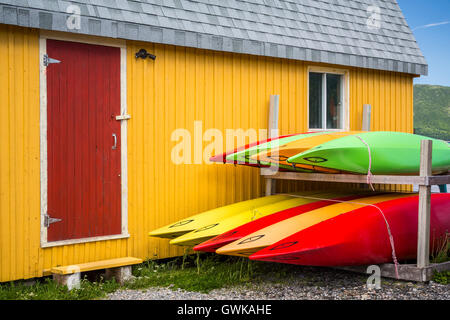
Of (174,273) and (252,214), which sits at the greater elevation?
(252,214)

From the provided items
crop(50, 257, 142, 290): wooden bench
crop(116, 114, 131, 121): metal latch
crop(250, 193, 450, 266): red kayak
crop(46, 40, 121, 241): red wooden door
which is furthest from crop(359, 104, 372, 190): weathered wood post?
crop(50, 257, 142, 290): wooden bench

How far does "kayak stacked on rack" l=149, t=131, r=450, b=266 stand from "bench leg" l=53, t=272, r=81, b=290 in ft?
3.89

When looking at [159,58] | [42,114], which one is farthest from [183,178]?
[42,114]

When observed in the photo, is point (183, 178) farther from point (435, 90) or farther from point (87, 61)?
point (435, 90)

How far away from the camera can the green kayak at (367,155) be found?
21.1 feet

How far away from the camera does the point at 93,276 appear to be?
6711 mm

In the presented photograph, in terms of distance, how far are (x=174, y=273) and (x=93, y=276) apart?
3.35 feet

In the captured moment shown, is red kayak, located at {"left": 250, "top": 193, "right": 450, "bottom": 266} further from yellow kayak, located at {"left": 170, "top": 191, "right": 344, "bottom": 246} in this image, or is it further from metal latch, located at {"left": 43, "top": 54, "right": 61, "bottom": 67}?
metal latch, located at {"left": 43, "top": 54, "right": 61, "bottom": 67}

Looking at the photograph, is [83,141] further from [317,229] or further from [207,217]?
[317,229]

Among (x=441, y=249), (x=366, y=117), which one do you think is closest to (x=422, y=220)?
(x=441, y=249)

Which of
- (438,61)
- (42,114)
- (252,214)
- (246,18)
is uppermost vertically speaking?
(438,61)

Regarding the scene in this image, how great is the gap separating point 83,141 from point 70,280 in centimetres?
169

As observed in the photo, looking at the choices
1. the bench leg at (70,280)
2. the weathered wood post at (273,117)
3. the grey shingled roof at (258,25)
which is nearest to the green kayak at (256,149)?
the weathered wood post at (273,117)

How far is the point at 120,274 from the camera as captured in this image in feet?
21.6
